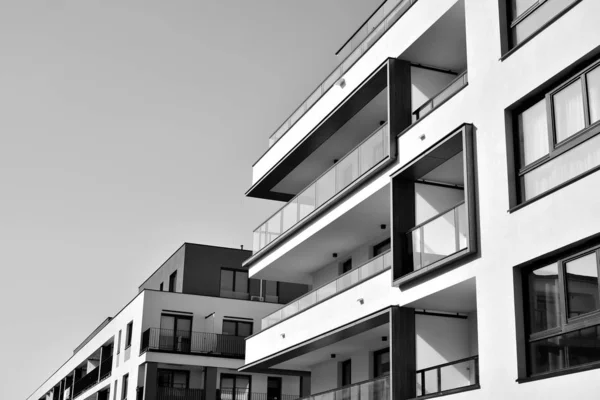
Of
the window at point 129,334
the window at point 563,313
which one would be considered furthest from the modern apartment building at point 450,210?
the window at point 129,334

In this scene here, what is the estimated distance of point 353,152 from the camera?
77.3ft

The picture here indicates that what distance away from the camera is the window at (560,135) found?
47.9 feet

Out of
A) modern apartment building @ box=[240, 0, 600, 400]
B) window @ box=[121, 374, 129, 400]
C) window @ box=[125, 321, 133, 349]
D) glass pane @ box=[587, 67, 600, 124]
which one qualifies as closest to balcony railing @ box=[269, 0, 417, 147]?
modern apartment building @ box=[240, 0, 600, 400]

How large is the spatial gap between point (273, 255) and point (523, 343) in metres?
14.7

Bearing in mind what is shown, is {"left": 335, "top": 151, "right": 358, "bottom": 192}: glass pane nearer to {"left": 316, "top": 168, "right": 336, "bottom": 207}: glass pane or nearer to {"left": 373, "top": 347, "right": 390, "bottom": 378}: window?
{"left": 316, "top": 168, "right": 336, "bottom": 207}: glass pane

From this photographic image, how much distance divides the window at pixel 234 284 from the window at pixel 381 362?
2385cm

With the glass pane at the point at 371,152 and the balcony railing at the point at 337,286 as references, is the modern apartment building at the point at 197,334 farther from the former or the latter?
the glass pane at the point at 371,152

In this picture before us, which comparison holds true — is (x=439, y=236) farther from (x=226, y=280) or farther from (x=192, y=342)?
(x=226, y=280)

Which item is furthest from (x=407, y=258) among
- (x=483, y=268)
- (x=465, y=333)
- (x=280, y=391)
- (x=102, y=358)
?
(x=102, y=358)

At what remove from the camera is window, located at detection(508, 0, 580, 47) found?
1590 cm

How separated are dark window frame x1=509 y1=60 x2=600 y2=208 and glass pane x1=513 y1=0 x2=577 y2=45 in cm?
131

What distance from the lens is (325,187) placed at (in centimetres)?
2511

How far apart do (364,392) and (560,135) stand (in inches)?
354

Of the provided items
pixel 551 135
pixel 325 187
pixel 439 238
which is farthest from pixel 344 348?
pixel 551 135
